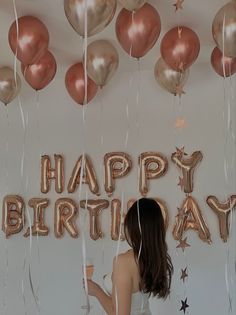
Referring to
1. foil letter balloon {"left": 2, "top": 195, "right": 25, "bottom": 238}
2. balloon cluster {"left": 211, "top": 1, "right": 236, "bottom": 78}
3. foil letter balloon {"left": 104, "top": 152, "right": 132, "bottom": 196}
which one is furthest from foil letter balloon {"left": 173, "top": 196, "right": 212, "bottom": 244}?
balloon cluster {"left": 211, "top": 1, "right": 236, "bottom": 78}

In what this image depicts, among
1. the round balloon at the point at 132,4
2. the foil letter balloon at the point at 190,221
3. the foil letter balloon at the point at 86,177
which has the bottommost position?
the foil letter balloon at the point at 190,221

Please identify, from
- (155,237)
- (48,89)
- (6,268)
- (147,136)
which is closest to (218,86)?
(147,136)

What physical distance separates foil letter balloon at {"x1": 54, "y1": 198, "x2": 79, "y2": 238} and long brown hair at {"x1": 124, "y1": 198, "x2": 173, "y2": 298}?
3.79 feet

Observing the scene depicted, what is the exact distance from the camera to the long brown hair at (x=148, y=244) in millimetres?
2014

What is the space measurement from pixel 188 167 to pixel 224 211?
0.99 ft

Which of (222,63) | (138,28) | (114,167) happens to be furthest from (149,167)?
(138,28)

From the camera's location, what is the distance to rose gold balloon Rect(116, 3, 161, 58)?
87.7 inches

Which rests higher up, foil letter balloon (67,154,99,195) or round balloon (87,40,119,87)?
round balloon (87,40,119,87)

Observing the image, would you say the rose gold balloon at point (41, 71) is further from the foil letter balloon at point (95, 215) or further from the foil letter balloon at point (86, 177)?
the foil letter balloon at point (95, 215)

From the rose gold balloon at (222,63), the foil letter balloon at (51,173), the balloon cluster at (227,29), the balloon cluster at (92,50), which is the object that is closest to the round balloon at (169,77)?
the rose gold balloon at (222,63)

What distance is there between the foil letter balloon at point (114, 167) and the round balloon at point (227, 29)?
3.59 ft

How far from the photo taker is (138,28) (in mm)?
2225

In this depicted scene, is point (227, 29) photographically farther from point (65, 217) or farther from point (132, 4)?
point (65, 217)

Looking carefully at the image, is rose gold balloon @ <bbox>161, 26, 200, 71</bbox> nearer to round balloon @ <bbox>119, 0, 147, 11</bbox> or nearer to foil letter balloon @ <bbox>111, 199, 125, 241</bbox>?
round balloon @ <bbox>119, 0, 147, 11</bbox>
